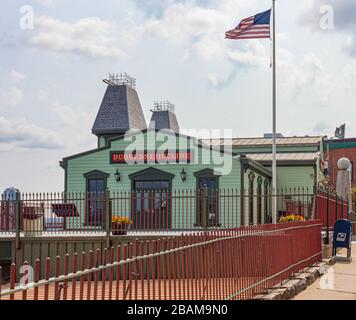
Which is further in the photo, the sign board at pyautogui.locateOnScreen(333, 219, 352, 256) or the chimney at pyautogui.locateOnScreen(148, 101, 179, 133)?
the chimney at pyautogui.locateOnScreen(148, 101, 179, 133)

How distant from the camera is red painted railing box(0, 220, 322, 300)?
7.24 meters

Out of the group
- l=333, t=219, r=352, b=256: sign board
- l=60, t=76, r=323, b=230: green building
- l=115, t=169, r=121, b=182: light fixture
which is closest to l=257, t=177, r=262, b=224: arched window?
l=60, t=76, r=323, b=230: green building

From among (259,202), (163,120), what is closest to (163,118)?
(163,120)

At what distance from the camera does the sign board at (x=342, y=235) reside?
2015cm

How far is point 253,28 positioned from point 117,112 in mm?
39829

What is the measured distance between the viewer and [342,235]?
66.8 ft

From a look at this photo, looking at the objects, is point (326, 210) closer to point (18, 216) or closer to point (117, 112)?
point (18, 216)

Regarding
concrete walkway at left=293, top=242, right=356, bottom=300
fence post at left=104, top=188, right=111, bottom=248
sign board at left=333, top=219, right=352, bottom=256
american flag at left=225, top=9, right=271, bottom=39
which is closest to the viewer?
concrete walkway at left=293, top=242, right=356, bottom=300

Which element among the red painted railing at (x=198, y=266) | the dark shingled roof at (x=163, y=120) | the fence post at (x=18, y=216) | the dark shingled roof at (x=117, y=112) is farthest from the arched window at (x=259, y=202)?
the dark shingled roof at (x=163, y=120)

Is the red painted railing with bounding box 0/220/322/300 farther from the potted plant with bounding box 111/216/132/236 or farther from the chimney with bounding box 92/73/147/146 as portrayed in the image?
the chimney with bounding box 92/73/147/146

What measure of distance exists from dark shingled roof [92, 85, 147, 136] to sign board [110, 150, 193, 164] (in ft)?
A: 94.8

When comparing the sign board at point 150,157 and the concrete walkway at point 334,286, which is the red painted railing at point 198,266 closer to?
the concrete walkway at point 334,286

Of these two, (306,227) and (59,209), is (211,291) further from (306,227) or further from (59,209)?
(59,209)

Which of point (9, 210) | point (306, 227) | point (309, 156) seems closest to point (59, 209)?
point (9, 210)
